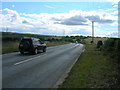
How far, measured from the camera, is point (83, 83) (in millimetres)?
7301

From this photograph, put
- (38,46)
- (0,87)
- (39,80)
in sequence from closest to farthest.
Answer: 1. (0,87)
2. (39,80)
3. (38,46)

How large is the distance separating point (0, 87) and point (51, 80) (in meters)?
2.24

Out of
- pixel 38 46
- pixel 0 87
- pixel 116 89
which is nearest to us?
pixel 116 89

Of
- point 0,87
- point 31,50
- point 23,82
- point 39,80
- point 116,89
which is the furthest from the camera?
point 31,50

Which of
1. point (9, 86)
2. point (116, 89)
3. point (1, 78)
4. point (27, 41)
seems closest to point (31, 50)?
point (27, 41)

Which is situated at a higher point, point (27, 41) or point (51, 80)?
point (27, 41)

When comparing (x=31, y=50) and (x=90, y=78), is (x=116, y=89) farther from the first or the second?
(x=31, y=50)

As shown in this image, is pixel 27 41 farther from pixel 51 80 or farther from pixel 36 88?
pixel 36 88

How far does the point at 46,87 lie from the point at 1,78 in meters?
2.40

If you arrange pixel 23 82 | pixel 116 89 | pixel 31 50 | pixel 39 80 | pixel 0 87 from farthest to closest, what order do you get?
pixel 31 50
pixel 39 80
pixel 23 82
pixel 0 87
pixel 116 89

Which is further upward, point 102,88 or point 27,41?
point 27,41

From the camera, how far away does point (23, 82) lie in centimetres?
761

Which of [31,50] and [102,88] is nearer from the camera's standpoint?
[102,88]

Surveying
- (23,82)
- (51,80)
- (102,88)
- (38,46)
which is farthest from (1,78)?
(38,46)
